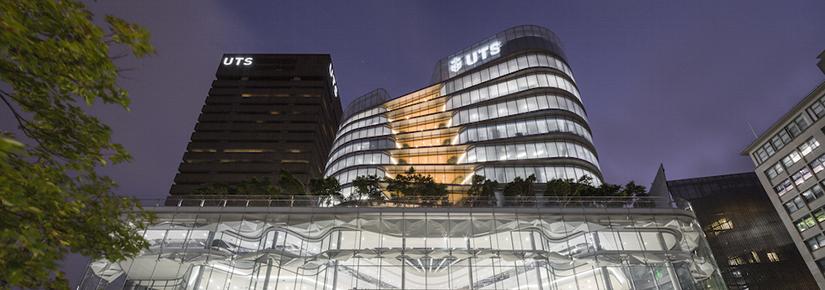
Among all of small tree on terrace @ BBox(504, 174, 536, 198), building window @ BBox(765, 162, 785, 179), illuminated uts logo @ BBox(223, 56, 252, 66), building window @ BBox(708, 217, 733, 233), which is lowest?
small tree on terrace @ BBox(504, 174, 536, 198)

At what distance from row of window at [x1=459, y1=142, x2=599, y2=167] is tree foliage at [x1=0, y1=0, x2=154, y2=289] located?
168ft

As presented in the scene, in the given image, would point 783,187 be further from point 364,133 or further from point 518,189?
point 364,133

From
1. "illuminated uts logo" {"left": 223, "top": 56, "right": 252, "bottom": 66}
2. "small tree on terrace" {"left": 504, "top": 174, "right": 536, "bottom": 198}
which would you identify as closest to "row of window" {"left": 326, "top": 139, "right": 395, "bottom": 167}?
"small tree on terrace" {"left": 504, "top": 174, "right": 536, "bottom": 198}

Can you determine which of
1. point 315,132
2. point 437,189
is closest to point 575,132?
point 437,189

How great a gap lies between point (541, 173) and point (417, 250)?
32.1 m

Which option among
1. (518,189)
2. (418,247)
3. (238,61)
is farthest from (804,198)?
(238,61)

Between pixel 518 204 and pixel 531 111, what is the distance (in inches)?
1313

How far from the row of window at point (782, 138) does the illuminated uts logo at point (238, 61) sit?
4915 inches

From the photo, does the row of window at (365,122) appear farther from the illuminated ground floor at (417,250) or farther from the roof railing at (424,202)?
the illuminated ground floor at (417,250)

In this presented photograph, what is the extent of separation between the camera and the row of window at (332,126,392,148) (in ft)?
234

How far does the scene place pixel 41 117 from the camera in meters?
6.80

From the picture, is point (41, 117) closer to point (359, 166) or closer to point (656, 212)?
point (656, 212)

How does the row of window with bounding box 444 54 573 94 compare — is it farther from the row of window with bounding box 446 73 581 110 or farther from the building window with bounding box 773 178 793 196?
the building window with bounding box 773 178 793 196

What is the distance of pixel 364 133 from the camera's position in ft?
240
